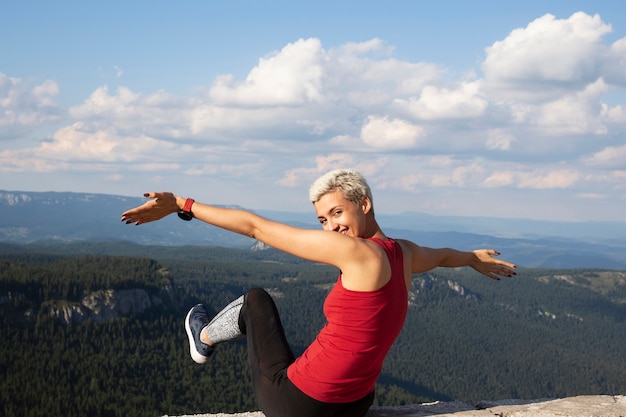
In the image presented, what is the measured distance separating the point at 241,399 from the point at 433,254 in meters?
177

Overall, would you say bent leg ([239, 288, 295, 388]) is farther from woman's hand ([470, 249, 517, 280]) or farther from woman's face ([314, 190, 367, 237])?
woman's hand ([470, 249, 517, 280])

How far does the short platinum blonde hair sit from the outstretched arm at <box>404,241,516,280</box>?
1.33m

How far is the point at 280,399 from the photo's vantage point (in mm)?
7406

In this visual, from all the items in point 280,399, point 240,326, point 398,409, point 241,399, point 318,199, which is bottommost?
point 241,399

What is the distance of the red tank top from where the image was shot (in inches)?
257

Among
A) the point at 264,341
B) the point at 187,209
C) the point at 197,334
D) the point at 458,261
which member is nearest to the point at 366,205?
the point at 187,209

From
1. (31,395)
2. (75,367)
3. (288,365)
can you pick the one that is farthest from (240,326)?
(75,367)

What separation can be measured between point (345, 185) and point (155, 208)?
2586 mm

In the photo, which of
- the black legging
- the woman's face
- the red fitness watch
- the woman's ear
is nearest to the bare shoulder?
the woman's face

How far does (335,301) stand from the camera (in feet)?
21.4

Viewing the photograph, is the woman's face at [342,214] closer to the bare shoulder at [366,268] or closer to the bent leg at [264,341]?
the bare shoulder at [366,268]

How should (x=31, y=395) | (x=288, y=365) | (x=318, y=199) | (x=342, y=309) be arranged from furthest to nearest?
(x=31, y=395), (x=288, y=365), (x=318, y=199), (x=342, y=309)

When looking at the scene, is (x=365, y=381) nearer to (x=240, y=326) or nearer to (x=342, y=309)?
(x=342, y=309)

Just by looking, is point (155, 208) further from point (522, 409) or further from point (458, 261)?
point (522, 409)
